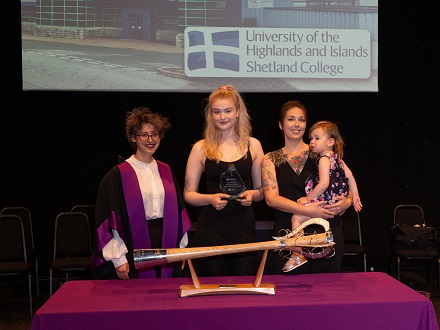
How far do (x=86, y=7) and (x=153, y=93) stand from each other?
100 cm

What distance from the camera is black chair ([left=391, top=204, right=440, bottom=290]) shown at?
18.8ft

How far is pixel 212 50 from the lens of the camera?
6.05m

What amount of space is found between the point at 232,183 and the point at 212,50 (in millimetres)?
3143

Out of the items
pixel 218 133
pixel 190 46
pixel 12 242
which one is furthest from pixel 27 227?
pixel 218 133

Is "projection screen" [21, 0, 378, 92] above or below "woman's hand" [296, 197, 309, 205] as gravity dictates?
above

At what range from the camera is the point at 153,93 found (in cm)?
627

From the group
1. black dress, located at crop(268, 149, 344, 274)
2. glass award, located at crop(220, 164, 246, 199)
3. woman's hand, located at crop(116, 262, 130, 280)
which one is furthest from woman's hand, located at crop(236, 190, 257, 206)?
woman's hand, located at crop(116, 262, 130, 280)

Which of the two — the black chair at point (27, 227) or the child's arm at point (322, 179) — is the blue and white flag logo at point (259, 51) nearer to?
the black chair at point (27, 227)

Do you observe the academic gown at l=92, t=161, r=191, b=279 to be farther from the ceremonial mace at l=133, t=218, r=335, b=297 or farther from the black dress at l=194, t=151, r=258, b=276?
the ceremonial mace at l=133, t=218, r=335, b=297

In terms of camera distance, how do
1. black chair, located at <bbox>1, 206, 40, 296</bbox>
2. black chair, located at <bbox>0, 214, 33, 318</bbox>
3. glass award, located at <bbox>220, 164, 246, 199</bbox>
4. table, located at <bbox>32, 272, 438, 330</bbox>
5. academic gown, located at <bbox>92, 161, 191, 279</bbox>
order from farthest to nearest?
black chair, located at <bbox>1, 206, 40, 296</bbox>
black chair, located at <bbox>0, 214, 33, 318</bbox>
academic gown, located at <bbox>92, 161, 191, 279</bbox>
glass award, located at <bbox>220, 164, 246, 199</bbox>
table, located at <bbox>32, 272, 438, 330</bbox>

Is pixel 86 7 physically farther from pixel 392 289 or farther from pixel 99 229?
pixel 392 289

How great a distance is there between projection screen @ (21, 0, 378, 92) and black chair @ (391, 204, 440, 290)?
4.97 feet

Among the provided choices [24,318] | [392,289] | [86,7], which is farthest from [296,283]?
[86,7]

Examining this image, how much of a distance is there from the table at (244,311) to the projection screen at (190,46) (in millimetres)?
3797
